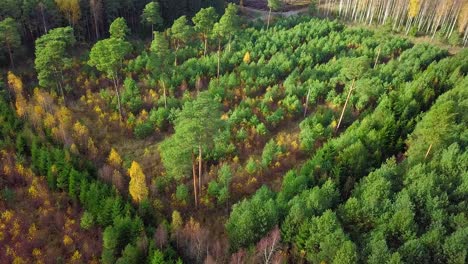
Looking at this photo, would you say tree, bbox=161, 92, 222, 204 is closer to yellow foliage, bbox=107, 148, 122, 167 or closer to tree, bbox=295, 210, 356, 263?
yellow foliage, bbox=107, 148, 122, 167

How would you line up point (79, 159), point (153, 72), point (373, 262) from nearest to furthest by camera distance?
point (373, 262) → point (79, 159) → point (153, 72)

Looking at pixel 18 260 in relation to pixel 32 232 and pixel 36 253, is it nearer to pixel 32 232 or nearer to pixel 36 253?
pixel 36 253

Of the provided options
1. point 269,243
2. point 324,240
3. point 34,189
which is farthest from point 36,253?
point 324,240

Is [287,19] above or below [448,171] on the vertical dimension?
above

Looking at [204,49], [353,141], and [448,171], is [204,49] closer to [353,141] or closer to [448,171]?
[353,141]

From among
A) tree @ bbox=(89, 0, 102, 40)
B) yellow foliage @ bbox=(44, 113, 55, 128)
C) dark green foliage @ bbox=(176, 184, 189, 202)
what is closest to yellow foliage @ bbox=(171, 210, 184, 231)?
dark green foliage @ bbox=(176, 184, 189, 202)

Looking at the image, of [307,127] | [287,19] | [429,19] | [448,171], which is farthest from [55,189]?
[429,19]

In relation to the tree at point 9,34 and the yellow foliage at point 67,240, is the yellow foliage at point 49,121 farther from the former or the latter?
the tree at point 9,34
